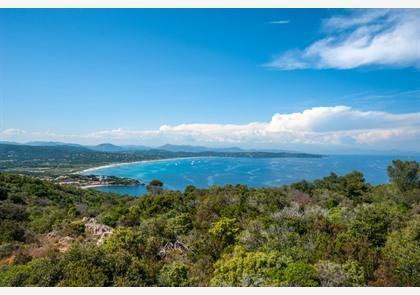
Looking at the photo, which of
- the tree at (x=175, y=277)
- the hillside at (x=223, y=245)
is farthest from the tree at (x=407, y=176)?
the tree at (x=175, y=277)

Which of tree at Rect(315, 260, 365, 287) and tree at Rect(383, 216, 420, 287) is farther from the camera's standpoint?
tree at Rect(383, 216, 420, 287)

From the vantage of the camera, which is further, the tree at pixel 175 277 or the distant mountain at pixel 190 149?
the distant mountain at pixel 190 149

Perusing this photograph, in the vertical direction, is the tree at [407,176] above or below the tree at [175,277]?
above

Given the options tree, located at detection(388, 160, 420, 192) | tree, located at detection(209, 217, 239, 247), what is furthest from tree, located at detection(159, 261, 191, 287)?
tree, located at detection(388, 160, 420, 192)

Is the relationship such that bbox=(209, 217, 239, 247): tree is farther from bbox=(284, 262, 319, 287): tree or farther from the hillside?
bbox=(284, 262, 319, 287): tree

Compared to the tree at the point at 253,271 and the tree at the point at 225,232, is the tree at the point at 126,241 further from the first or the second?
the tree at the point at 253,271

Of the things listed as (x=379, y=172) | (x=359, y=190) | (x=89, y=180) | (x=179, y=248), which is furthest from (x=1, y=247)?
(x=379, y=172)

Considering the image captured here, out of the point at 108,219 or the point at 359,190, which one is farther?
the point at 359,190
